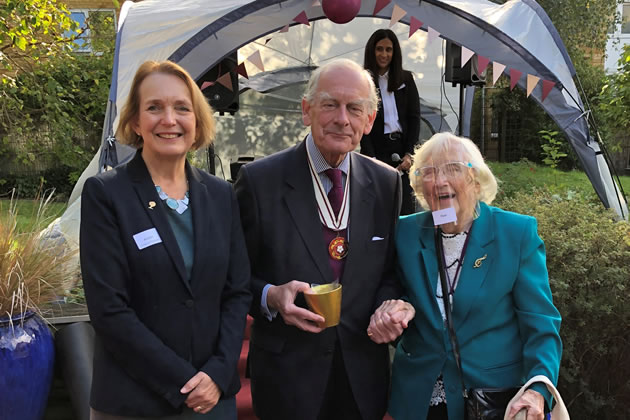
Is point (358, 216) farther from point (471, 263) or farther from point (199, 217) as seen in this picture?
point (199, 217)

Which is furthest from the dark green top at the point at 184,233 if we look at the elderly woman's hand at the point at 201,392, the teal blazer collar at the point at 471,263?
the teal blazer collar at the point at 471,263

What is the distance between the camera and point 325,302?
1.78 meters

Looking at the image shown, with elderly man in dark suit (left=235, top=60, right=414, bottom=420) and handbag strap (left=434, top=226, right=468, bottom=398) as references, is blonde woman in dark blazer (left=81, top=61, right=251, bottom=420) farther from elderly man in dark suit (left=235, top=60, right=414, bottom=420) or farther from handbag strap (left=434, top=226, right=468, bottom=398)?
handbag strap (left=434, top=226, right=468, bottom=398)

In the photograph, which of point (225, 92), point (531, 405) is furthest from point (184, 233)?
point (225, 92)

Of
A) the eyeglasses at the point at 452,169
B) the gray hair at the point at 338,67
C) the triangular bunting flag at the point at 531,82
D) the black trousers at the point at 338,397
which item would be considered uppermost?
the triangular bunting flag at the point at 531,82

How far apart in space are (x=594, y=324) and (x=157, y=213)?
8.86ft

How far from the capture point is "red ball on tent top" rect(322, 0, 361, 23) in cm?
496

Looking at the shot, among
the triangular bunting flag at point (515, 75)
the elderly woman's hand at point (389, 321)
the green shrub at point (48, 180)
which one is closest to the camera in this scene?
the elderly woman's hand at point (389, 321)

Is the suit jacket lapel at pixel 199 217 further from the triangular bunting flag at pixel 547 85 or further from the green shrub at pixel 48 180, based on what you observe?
the green shrub at pixel 48 180

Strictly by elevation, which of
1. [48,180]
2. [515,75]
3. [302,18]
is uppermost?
[302,18]

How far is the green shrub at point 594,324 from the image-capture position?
327 cm

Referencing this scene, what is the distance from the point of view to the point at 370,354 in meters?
→ 2.15

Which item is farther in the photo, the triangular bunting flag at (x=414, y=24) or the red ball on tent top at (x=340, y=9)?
the triangular bunting flag at (x=414, y=24)

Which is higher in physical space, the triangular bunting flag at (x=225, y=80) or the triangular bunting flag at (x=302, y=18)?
the triangular bunting flag at (x=302, y=18)
